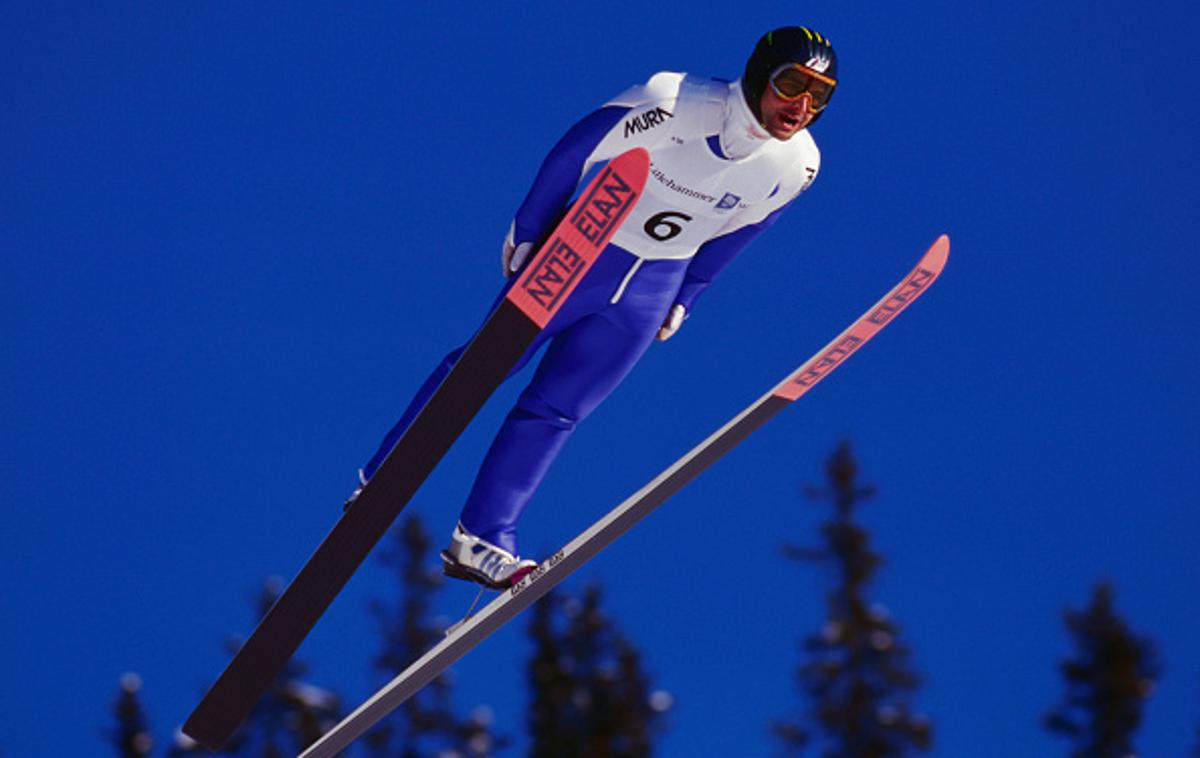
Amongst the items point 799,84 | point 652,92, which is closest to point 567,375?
point 652,92

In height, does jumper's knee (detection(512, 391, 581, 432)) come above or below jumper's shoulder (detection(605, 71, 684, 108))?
below

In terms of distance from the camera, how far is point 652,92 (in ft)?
17.0

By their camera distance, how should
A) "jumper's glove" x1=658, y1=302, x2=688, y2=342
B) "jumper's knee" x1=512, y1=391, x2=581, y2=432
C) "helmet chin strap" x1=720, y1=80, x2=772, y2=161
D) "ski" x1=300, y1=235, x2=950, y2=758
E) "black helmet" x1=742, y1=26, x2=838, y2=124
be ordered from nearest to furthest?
"black helmet" x1=742, y1=26, x2=838, y2=124, "helmet chin strap" x1=720, y1=80, x2=772, y2=161, "ski" x1=300, y1=235, x2=950, y2=758, "jumper's knee" x1=512, y1=391, x2=581, y2=432, "jumper's glove" x1=658, y1=302, x2=688, y2=342

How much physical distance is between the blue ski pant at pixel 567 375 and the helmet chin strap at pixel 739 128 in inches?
19.2

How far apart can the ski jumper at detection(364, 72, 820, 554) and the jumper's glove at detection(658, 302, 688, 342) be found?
1.3 inches

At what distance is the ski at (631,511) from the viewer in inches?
213

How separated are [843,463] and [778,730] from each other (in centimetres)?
287

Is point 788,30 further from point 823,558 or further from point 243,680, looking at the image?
point 823,558

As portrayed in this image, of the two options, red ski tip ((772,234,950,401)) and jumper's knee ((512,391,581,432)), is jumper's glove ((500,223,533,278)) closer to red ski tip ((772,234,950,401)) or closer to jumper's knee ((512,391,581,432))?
jumper's knee ((512,391,581,432))

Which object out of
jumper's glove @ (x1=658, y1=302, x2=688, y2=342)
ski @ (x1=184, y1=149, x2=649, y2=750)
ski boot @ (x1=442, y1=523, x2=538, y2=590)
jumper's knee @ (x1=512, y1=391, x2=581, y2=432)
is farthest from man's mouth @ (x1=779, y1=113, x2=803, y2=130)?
ski boot @ (x1=442, y1=523, x2=538, y2=590)

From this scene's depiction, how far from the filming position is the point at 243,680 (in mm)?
5367

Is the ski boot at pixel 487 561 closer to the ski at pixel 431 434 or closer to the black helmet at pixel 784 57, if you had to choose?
the ski at pixel 431 434

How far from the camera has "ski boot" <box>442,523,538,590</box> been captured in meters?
5.58

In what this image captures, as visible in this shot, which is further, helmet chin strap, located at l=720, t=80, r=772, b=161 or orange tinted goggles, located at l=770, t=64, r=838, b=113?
helmet chin strap, located at l=720, t=80, r=772, b=161
